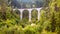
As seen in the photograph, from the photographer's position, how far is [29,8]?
4.32 metres

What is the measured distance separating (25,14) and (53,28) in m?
2.15

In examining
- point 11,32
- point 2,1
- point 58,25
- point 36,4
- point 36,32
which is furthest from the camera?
point 36,4

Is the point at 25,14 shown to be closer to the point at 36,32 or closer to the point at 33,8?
the point at 33,8

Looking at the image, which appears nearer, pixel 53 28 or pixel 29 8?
pixel 53 28

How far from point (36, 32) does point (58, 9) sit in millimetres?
482

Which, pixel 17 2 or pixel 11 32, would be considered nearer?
pixel 11 32

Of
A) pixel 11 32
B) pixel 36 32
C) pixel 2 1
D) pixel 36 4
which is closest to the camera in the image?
pixel 11 32

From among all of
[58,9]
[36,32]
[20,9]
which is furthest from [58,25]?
[20,9]

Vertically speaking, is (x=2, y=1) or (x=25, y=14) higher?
(x=2, y=1)

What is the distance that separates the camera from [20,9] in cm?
447

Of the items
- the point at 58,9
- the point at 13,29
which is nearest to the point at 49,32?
the point at 58,9

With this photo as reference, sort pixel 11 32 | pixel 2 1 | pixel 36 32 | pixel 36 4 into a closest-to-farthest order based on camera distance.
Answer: pixel 11 32 < pixel 36 32 < pixel 2 1 < pixel 36 4

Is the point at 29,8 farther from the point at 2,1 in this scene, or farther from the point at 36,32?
the point at 36,32

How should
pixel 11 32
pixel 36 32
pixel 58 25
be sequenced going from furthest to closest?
pixel 36 32 < pixel 11 32 < pixel 58 25
